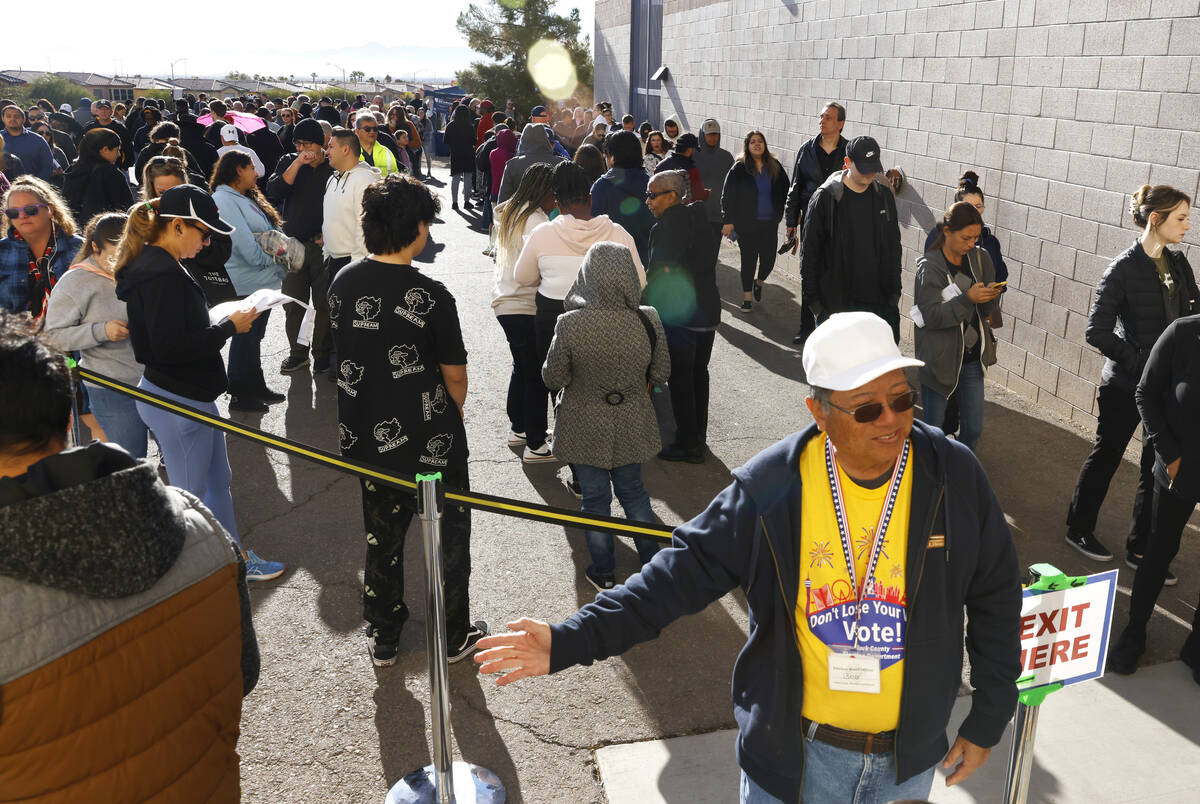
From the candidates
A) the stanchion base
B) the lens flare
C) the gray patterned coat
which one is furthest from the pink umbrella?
the lens flare

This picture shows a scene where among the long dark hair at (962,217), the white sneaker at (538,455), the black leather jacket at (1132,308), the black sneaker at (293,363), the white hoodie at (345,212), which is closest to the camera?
the black leather jacket at (1132,308)

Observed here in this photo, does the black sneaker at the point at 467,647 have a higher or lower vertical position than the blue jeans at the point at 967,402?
lower

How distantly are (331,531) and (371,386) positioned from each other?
2.15 metres

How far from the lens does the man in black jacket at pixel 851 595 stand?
2.26 m

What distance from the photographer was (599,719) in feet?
13.7

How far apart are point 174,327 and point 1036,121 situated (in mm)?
6571

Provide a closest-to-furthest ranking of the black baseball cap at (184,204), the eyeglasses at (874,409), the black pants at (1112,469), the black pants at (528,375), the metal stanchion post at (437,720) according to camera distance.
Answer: the eyeglasses at (874,409)
the metal stanchion post at (437,720)
the black baseball cap at (184,204)
the black pants at (1112,469)
the black pants at (528,375)

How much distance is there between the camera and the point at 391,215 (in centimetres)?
397

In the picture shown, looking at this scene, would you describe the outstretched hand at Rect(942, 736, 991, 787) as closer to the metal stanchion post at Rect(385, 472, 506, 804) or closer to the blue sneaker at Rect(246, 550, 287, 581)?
the metal stanchion post at Rect(385, 472, 506, 804)

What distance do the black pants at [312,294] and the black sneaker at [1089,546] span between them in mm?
5843

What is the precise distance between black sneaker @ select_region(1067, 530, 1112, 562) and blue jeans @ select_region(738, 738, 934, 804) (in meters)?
3.61

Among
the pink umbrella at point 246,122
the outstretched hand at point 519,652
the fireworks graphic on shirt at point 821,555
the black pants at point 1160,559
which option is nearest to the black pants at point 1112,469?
the black pants at point 1160,559

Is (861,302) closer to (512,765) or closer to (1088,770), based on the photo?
(1088,770)

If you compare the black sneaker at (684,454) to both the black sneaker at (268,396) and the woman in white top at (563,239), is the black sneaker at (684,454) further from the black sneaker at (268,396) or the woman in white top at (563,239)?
the black sneaker at (268,396)
